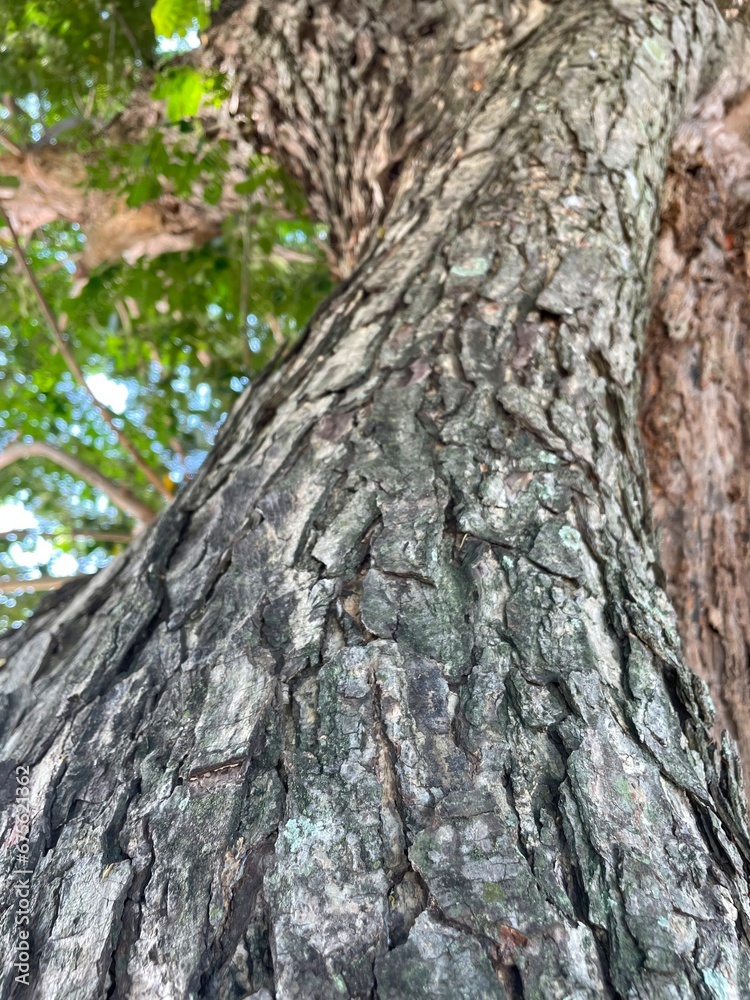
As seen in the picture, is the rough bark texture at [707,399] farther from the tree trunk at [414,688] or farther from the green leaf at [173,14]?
the green leaf at [173,14]

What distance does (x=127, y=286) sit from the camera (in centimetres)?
406

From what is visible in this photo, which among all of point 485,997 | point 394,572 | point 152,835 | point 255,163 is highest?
point 255,163

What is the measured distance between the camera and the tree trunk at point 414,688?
79cm

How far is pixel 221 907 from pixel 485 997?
309 mm

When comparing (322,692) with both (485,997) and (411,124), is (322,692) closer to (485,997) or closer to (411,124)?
(485,997)

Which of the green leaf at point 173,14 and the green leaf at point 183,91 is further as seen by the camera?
the green leaf at point 183,91

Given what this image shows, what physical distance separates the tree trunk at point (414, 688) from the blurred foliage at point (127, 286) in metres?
1.76

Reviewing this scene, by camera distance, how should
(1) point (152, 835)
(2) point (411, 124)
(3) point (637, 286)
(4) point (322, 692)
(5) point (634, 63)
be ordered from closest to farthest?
(1) point (152, 835), (4) point (322, 692), (3) point (637, 286), (5) point (634, 63), (2) point (411, 124)

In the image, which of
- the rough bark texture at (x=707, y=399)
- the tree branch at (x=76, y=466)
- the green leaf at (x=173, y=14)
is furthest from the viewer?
the tree branch at (x=76, y=466)

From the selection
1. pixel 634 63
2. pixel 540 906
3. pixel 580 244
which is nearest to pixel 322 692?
pixel 540 906

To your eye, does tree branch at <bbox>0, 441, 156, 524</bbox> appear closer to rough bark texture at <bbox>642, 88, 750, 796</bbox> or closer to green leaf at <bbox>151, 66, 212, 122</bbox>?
green leaf at <bbox>151, 66, 212, 122</bbox>

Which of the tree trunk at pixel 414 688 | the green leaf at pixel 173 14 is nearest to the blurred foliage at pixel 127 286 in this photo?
the green leaf at pixel 173 14

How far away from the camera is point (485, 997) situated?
2.41 ft

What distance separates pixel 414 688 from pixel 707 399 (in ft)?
5.12
